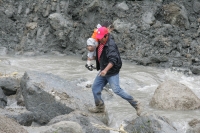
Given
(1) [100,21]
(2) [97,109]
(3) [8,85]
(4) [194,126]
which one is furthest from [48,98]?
(1) [100,21]

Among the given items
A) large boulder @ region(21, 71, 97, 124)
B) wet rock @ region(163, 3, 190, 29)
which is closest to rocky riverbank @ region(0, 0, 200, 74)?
wet rock @ region(163, 3, 190, 29)

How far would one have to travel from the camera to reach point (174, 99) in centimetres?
883

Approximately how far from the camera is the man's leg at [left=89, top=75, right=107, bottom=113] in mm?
6746

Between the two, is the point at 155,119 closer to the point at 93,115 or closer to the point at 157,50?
the point at 93,115

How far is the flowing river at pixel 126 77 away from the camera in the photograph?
8.16 meters

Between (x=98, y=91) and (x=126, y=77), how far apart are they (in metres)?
5.19

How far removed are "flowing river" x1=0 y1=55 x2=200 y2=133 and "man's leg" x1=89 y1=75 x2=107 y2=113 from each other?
1.87 feet

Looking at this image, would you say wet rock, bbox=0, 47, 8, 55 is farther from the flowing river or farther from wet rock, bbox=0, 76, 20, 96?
wet rock, bbox=0, 76, 20, 96

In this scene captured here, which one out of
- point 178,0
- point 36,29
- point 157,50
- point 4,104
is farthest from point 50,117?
point 178,0

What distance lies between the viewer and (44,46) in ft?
58.1

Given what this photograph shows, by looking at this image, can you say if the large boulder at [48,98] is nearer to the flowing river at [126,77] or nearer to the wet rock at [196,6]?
the flowing river at [126,77]

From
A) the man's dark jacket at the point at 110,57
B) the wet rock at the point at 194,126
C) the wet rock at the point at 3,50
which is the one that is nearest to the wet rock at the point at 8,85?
the man's dark jacket at the point at 110,57

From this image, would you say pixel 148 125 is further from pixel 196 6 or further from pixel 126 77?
pixel 196 6

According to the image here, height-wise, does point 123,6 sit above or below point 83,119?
above
